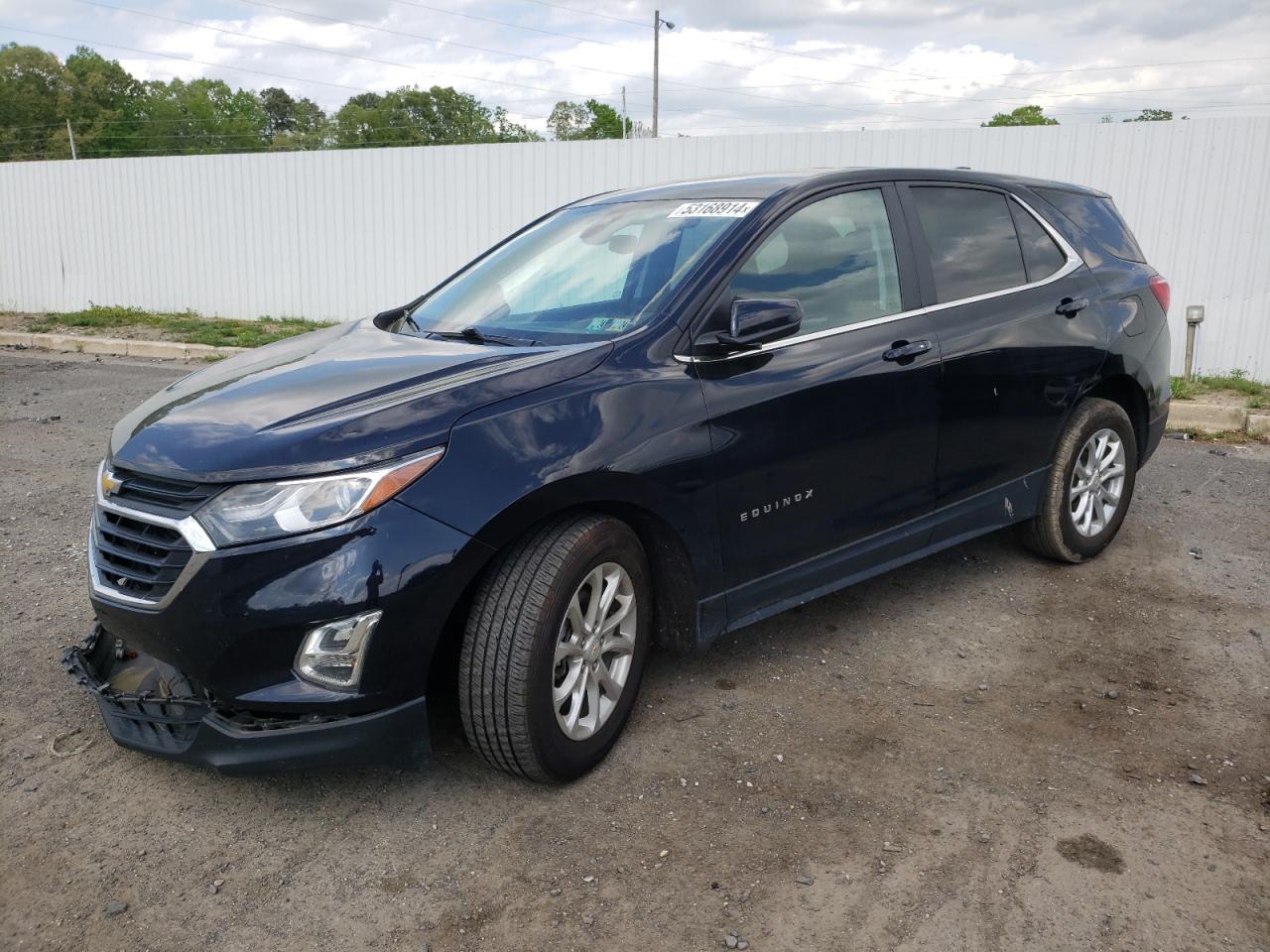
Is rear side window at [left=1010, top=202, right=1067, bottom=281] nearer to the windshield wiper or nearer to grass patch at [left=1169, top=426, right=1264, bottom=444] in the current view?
the windshield wiper

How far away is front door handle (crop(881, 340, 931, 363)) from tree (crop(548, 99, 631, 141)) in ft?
259

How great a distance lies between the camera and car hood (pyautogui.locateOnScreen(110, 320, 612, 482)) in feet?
8.64

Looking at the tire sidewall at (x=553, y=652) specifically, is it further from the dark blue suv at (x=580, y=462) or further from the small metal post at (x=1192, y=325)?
the small metal post at (x=1192, y=325)

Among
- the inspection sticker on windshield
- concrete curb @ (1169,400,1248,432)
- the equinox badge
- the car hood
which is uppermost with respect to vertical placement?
the inspection sticker on windshield

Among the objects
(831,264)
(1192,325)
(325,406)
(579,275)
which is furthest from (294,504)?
(1192,325)

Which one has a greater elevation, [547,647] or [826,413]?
[826,413]

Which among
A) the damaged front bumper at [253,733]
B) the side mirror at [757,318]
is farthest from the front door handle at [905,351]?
the damaged front bumper at [253,733]

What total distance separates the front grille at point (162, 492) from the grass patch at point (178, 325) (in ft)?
32.2

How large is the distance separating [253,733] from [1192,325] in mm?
8810

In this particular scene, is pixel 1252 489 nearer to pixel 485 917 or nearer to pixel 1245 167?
→ pixel 1245 167

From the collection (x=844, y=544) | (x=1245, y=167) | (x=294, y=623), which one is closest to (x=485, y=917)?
(x=294, y=623)

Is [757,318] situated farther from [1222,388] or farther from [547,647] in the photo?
[1222,388]

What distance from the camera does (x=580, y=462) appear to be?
2.85m

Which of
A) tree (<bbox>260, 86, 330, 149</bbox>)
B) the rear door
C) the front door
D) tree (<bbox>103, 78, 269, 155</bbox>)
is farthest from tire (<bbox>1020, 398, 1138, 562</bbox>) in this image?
tree (<bbox>260, 86, 330, 149</bbox>)
